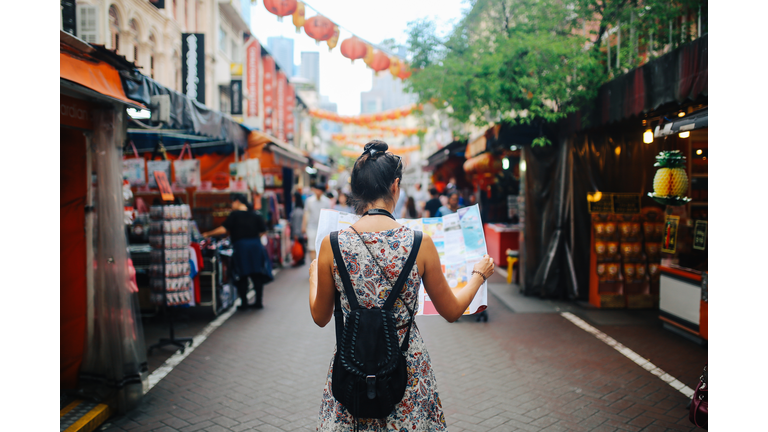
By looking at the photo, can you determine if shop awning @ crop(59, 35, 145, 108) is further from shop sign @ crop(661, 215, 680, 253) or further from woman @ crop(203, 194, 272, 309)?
shop sign @ crop(661, 215, 680, 253)

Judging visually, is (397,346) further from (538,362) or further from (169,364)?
(169,364)

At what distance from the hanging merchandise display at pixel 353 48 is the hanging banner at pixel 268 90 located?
12339mm

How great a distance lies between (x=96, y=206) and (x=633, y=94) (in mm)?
5890

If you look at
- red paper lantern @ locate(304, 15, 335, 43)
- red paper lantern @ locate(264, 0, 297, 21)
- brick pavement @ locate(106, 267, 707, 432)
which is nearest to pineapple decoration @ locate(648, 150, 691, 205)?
brick pavement @ locate(106, 267, 707, 432)

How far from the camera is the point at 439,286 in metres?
2.10

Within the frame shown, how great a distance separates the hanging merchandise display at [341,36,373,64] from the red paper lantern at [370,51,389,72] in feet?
1.54

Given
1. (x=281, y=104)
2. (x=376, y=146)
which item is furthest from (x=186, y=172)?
(x=281, y=104)

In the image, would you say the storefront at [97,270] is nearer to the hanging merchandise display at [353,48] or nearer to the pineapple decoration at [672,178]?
the pineapple decoration at [672,178]

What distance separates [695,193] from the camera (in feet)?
26.3

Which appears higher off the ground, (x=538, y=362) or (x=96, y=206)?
(x=96, y=206)

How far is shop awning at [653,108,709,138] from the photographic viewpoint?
4.18m

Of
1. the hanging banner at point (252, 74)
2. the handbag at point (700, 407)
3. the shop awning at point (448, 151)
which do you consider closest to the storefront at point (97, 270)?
the handbag at point (700, 407)

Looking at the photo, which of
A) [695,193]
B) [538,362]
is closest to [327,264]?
[538,362]

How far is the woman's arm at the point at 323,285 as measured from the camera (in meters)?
2.06
